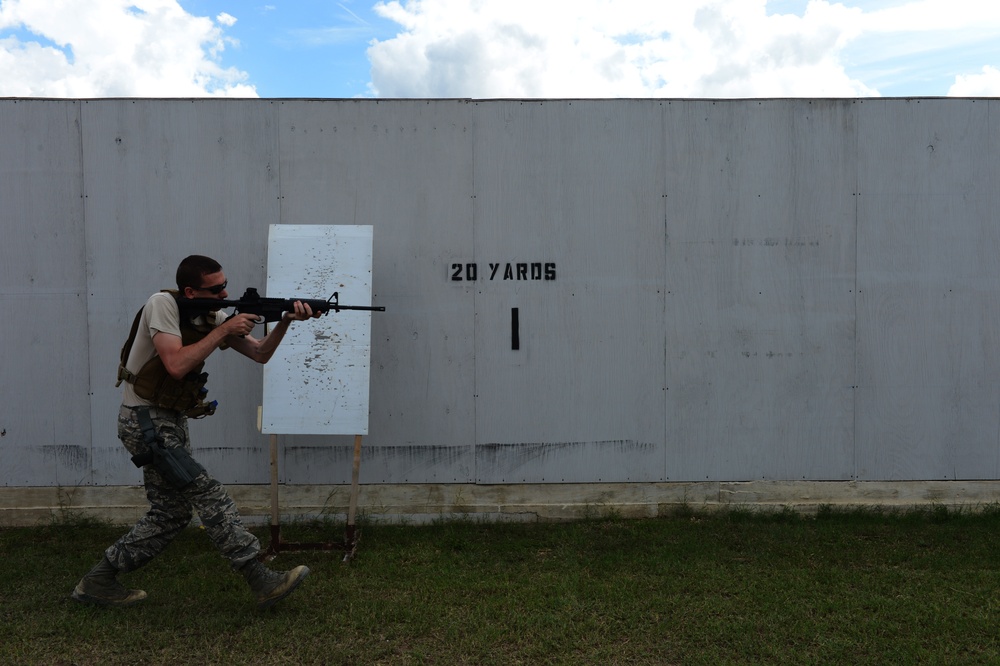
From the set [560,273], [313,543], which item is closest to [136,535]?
[313,543]

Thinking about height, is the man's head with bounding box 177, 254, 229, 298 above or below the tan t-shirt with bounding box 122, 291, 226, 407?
above

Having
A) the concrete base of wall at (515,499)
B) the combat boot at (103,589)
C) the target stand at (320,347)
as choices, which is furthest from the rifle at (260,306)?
the concrete base of wall at (515,499)

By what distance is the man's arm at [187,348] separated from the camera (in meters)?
3.49

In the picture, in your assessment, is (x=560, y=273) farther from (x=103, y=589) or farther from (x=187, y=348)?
(x=103, y=589)

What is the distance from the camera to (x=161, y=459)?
357 cm

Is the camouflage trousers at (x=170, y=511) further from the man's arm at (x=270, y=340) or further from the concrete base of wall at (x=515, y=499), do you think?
the concrete base of wall at (x=515, y=499)

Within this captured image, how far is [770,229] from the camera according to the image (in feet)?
17.2

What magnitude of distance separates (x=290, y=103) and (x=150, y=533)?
2982 mm

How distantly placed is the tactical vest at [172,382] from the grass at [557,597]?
1.04 m

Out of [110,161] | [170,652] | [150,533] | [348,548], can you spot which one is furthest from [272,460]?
[110,161]

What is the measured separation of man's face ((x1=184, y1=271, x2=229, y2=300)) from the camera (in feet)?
12.2

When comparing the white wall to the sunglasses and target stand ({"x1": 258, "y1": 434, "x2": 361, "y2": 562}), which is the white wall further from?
the sunglasses

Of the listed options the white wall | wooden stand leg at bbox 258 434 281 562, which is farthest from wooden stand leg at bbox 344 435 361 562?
the white wall

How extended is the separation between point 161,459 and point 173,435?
152mm
